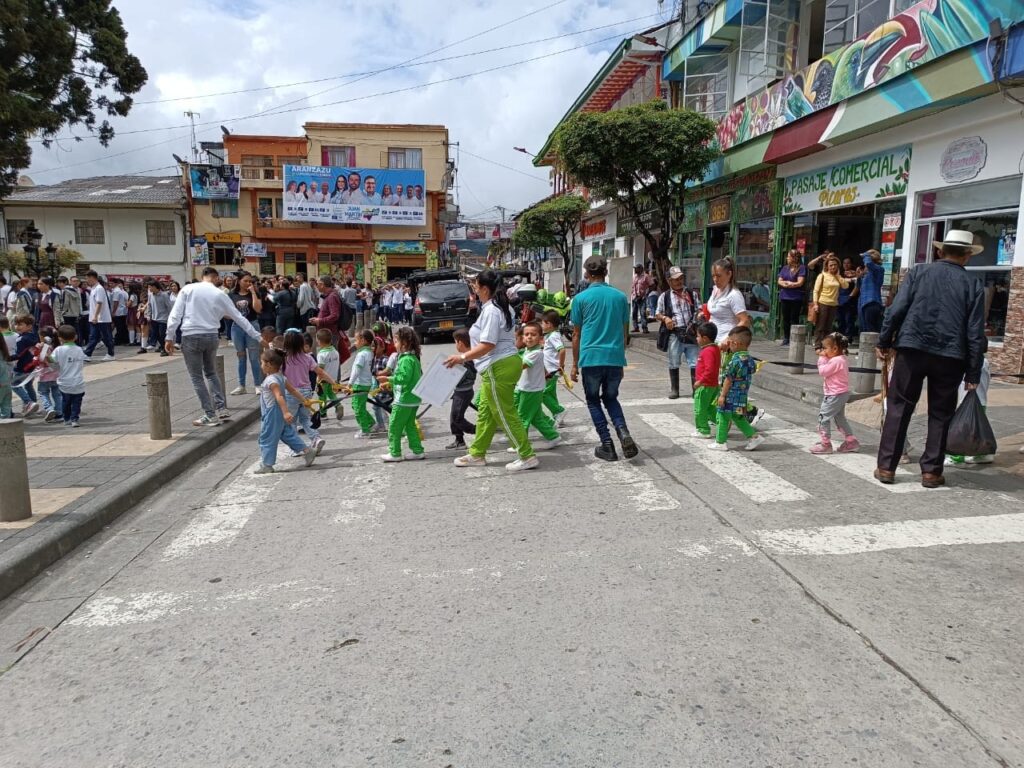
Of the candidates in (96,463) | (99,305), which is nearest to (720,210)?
(99,305)

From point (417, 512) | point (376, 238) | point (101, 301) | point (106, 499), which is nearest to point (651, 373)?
point (417, 512)

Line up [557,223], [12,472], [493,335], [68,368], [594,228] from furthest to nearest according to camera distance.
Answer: [557,223], [594,228], [68,368], [493,335], [12,472]

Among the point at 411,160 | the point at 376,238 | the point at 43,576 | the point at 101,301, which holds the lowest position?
the point at 43,576

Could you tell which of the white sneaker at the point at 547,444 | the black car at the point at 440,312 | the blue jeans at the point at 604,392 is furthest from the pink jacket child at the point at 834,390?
the black car at the point at 440,312

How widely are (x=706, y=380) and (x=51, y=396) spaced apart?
25.2ft

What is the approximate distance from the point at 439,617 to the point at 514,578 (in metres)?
0.59

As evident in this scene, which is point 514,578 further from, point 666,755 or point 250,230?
point 250,230

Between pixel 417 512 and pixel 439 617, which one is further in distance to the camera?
pixel 417 512

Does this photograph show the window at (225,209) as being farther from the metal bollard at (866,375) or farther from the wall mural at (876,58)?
the metal bollard at (866,375)

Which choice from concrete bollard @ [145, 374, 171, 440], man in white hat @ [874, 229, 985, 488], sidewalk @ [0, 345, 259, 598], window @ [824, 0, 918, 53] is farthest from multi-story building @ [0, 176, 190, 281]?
man in white hat @ [874, 229, 985, 488]

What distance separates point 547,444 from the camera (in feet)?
24.7

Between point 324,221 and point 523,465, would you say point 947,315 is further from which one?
point 324,221

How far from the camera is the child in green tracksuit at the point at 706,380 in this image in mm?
7320

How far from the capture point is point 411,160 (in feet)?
157
